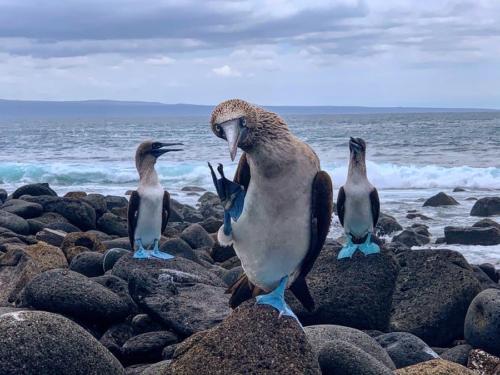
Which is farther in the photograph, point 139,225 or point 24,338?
point 139,225

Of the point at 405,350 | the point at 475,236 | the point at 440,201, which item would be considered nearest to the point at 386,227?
the point at 475,236

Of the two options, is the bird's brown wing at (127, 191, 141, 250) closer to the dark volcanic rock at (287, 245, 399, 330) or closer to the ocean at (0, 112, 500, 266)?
the dark volcanic rock at (287, 245, 399, 330)

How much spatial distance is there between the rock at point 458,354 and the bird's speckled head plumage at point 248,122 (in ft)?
12.8

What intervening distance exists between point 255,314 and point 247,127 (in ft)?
4.22

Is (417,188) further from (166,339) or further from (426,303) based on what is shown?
(166,339)

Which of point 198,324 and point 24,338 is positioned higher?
point 24,338

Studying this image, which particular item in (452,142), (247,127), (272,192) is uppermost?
(247,127)

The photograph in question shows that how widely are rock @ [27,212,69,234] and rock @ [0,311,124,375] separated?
9475 mm

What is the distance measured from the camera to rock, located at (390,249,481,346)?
8266 millimetres

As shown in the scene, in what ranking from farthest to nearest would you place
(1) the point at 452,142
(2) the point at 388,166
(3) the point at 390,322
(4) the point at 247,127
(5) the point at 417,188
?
(1) the point at 452,142
(2) the point at 388,166
(5) the point at 417,188
(3) the point at 390,322
(4) the point at 247,127

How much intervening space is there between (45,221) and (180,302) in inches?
334

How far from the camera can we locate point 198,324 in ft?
23.3

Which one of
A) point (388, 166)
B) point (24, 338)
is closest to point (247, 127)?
point (24, 338)

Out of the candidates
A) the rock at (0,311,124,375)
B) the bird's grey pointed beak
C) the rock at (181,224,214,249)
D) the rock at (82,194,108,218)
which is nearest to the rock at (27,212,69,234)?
the rock at (82,194,108,218)
